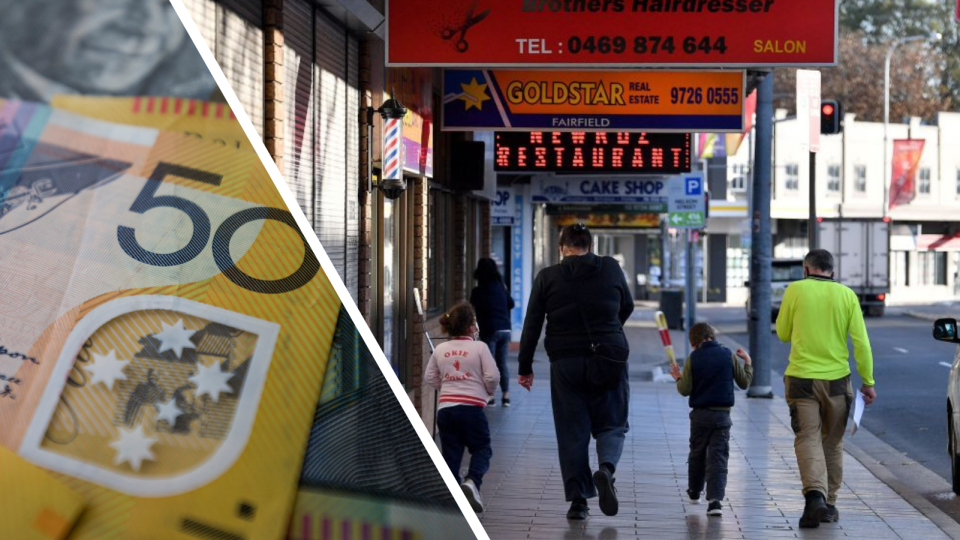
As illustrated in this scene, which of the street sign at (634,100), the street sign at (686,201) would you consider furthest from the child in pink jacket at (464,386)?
the street sign at (686,201)

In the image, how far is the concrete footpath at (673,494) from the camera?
8.55m

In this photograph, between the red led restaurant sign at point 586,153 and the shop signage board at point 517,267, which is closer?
the red led restaurant sign at point 586,153

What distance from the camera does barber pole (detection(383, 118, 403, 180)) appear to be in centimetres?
1034

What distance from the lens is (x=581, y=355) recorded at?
335 inches

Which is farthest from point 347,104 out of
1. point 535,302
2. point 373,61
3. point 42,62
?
point 42,62

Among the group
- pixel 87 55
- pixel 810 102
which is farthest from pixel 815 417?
pixel 810 102

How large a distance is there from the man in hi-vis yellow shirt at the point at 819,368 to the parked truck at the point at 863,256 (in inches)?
1510

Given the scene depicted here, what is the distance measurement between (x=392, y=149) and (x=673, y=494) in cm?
313

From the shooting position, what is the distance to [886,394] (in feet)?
65.8

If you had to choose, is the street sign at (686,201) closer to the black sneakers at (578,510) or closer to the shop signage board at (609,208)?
the shop signage board at (609,208)

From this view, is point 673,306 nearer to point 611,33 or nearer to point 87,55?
point 611,33

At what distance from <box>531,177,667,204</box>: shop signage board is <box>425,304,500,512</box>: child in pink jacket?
19881 mm

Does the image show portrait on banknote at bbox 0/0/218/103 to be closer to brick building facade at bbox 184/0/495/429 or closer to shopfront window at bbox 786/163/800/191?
brick building facade at bbox 184/0/495/429

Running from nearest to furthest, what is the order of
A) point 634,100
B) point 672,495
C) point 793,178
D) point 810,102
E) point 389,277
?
point 672,495
point 389,277
point 634,100
point 810,102
point 793,178
